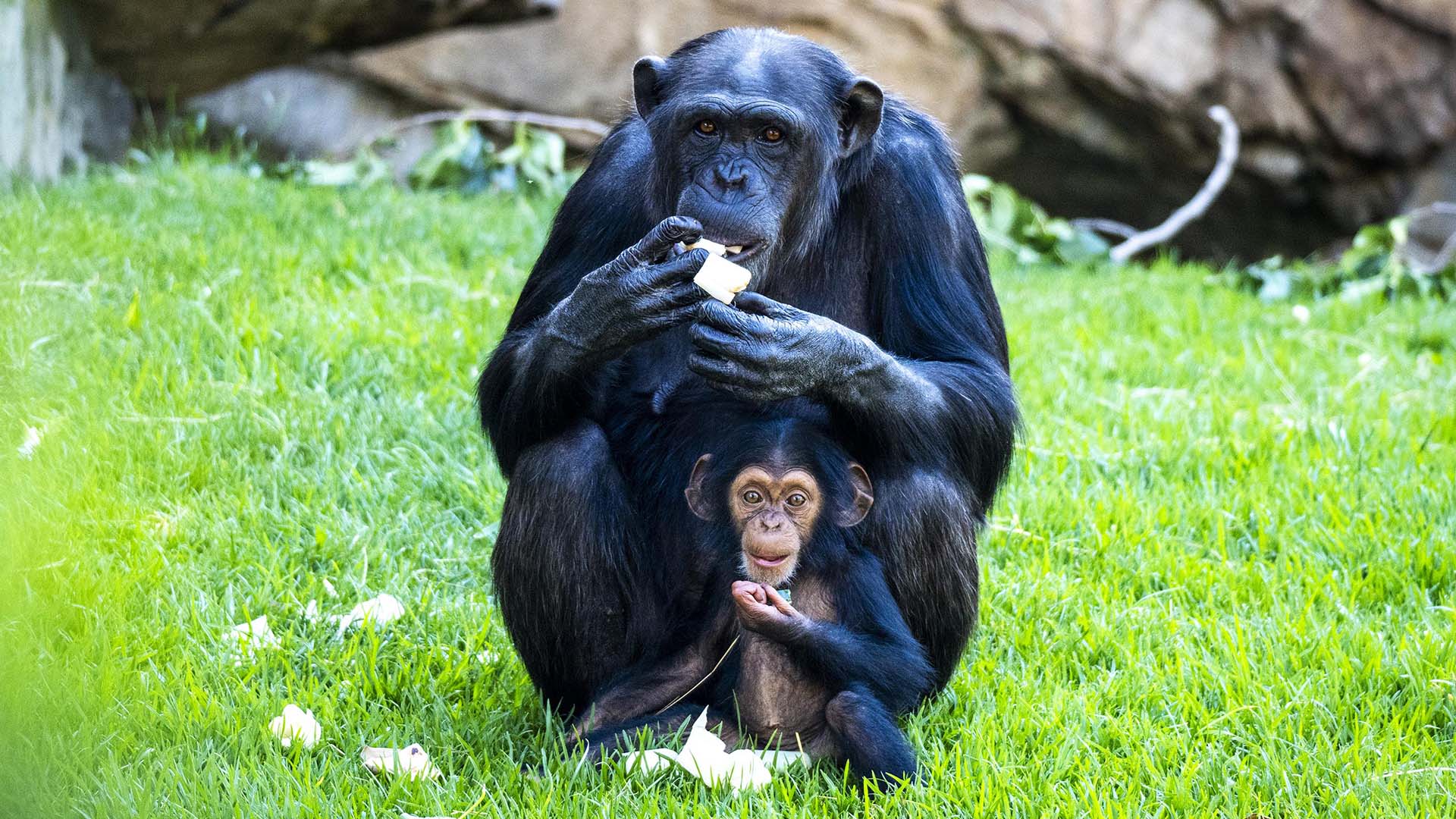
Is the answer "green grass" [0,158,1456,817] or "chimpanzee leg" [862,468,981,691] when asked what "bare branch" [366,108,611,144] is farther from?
"chimpanzee leg" [862,468,981,691]

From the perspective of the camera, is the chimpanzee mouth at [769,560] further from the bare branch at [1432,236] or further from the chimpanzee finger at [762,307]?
the bare branch at [1432,236]

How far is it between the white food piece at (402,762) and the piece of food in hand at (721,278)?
1.38m

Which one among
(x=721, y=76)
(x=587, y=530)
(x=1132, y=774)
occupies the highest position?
(x=721, y=76)

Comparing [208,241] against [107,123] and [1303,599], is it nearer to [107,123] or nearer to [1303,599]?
[107,123]

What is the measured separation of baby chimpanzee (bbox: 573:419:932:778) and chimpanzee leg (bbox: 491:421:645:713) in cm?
12

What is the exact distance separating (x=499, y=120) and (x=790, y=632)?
8.58 meters

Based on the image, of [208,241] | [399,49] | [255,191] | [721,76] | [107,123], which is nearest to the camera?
[721,76]

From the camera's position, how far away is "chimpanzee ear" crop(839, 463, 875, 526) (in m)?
4.12

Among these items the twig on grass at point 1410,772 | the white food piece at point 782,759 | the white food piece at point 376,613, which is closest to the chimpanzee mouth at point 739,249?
the white food piece at point 782,759

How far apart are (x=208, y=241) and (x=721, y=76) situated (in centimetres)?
456

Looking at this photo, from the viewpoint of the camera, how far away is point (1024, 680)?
4.51 meters

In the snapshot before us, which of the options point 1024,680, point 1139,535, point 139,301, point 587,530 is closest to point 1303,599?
point 1139,535

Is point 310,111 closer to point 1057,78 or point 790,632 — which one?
point 1057,78

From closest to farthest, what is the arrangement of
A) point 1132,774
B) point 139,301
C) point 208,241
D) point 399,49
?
point 1132,774 → point 139,301 → point 208,241 → point 399,49
